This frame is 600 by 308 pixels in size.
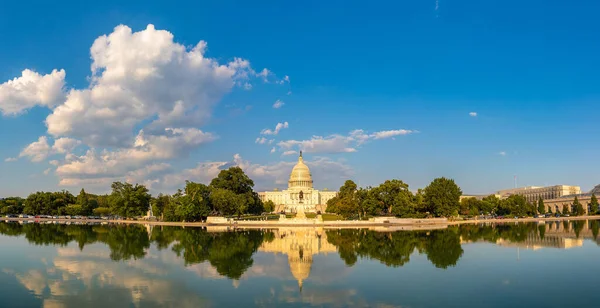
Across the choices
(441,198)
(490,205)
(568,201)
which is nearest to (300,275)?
(441,198)

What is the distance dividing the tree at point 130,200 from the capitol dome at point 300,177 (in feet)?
274

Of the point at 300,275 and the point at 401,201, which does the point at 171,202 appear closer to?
the point at 401,201

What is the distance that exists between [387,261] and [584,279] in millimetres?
10771

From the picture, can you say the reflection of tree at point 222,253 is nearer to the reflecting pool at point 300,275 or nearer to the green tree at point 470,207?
the reflecting pool at point 300,275

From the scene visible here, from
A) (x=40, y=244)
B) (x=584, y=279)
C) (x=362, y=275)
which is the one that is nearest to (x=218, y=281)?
(x=362, y=275)

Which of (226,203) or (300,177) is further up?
(300,177)

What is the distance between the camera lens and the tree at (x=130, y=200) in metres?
88.8

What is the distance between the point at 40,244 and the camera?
4303cm

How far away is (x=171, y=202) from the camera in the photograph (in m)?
79.8

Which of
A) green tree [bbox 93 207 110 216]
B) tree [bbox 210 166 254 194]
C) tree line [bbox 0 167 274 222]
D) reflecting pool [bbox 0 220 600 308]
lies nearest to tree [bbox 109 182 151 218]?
tree line [bbox 0 167 274 222]

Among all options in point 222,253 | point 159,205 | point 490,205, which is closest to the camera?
point 222,253

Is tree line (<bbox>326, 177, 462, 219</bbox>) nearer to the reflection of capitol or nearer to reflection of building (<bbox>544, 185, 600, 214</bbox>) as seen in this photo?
the reflection of capitol

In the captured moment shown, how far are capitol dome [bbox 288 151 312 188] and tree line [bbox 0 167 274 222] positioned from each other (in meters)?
61.5

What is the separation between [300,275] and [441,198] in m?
65.6
